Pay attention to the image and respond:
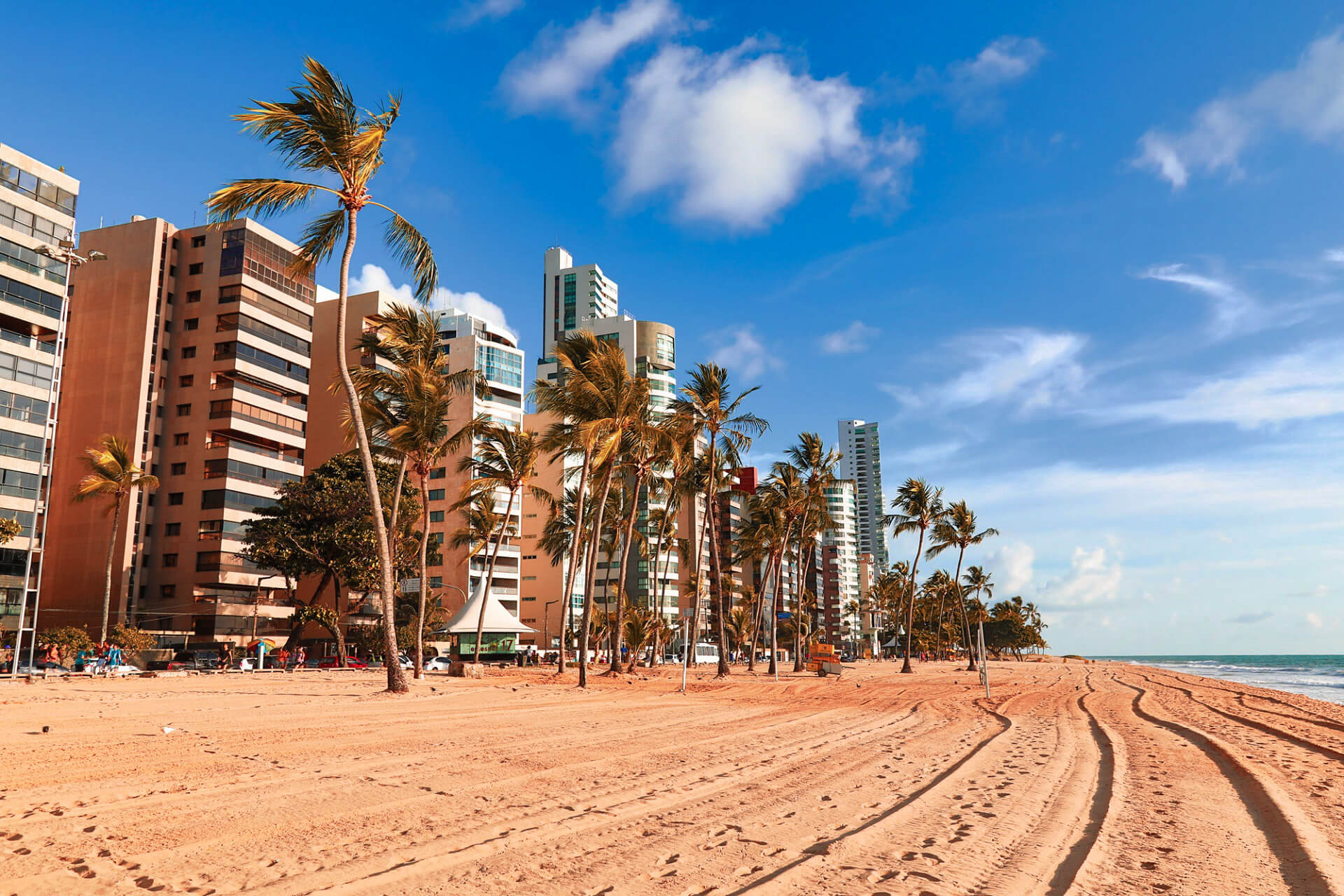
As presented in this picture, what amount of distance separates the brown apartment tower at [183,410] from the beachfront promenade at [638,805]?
46090 millimetres

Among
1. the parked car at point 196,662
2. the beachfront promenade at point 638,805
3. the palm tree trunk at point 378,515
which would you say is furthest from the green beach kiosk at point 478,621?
the beachfront promenade at point 638,805

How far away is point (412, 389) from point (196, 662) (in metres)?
18.0

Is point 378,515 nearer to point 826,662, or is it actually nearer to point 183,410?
point 826,662

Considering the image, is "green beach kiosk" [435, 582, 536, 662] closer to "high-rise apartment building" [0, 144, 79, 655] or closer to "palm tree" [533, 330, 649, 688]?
"palm tree" [533, 330, 649, 688]

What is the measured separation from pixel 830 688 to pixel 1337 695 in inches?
943

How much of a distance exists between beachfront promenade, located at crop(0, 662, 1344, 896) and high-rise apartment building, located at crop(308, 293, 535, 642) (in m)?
57.6

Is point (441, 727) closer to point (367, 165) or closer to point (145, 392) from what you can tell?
point (367, 165)

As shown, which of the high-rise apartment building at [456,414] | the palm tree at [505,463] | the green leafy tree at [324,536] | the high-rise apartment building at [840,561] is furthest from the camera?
the high-rise apartment building at [840,561]

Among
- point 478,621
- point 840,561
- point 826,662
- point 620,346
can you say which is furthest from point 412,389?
point 840,561

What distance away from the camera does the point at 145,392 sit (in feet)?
181

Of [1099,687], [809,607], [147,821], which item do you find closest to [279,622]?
[1099,687]

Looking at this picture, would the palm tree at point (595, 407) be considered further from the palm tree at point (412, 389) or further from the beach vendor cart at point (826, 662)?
the beach vendor cart at point (826, 662)

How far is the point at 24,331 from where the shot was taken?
40.8 meters

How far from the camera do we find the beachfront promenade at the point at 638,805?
447cm
